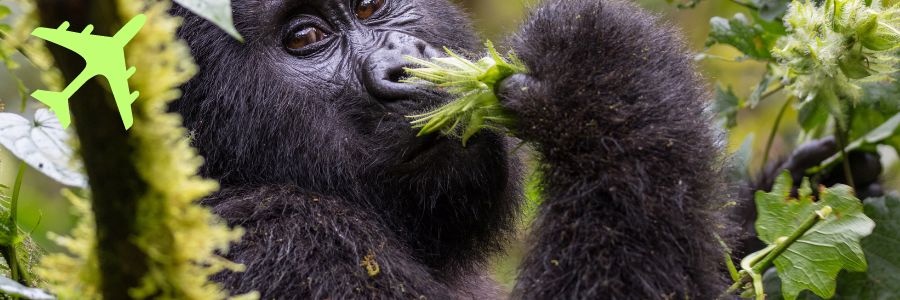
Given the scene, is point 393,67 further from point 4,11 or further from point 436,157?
point 4,11

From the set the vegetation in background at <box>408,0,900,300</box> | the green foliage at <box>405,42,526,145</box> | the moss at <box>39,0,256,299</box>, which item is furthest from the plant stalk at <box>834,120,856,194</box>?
the moss at <box>39,0,256,299</box>

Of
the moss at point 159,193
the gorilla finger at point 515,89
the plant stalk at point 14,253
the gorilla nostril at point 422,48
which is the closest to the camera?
the moss at point 159,193

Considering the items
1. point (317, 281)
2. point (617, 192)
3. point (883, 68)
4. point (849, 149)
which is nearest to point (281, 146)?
point (317, 281)

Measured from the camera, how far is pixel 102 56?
1071 mm

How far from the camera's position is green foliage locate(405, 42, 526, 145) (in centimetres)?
231

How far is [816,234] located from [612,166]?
25.5 inches

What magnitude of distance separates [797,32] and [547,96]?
802 mm

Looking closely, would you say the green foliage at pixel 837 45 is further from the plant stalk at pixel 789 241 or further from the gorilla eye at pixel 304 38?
the gorilla eye at pixel 304 38

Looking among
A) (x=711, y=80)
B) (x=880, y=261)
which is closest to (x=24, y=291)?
(x=880, y=261)

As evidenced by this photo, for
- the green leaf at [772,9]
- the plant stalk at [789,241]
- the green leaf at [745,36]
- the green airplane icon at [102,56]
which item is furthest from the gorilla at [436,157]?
the green airplane icon at [102,56]

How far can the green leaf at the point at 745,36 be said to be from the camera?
11.2 ft

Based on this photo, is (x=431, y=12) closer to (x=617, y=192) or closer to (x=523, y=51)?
(x=523, y=51)

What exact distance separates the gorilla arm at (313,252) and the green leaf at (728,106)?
160 centimetres

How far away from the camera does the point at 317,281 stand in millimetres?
2262
